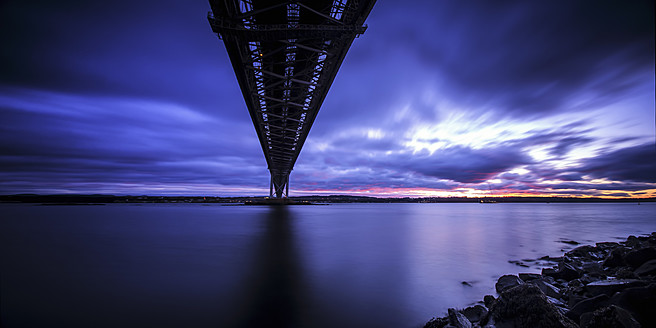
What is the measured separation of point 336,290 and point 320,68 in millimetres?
10522

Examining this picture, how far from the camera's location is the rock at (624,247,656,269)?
5.58m

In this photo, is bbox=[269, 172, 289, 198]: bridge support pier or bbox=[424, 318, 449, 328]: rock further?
bbox=[269, 172, 289, 198]: bridge support pier

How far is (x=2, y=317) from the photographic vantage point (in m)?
3.78

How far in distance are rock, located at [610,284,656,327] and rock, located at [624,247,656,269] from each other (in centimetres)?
415

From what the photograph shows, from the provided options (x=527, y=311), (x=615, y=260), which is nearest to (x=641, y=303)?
(x=527, y=311)

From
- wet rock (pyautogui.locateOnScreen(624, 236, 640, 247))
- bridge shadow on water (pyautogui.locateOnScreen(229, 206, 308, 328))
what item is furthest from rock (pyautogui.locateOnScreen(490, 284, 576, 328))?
wet rock (pyautogui.locateOnScreen(624, 236, 640, 247))

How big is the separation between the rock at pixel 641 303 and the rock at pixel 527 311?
3.19 feet

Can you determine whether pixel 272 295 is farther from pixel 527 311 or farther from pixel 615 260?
pixel 615 260

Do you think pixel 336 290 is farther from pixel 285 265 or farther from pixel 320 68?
pixel 320 68

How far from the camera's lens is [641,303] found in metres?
2.89

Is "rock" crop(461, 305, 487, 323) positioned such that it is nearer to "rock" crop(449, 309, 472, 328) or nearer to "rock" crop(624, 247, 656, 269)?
"rock" crop(449, 309, 472, 328)

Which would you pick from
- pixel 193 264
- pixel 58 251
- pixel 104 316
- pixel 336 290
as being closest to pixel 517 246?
pixel 336 290

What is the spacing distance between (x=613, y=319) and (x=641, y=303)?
3.29 feet

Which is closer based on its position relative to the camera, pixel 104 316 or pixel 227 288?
pixel 104 316
